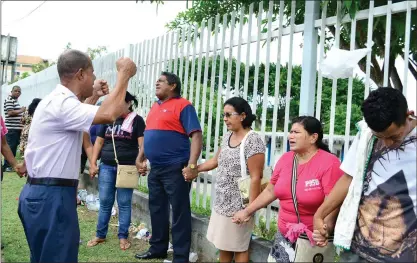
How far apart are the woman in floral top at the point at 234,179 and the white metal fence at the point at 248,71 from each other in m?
0.36

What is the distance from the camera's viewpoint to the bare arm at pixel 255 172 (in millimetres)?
3418

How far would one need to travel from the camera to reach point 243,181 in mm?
3465

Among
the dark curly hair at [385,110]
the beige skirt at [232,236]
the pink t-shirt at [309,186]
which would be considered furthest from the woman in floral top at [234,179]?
the dark curly hair at [385,110]

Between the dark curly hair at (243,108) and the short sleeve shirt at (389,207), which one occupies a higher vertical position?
the dark curly hair at (243,108)

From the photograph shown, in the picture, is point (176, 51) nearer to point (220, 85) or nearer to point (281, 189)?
point (220, 85)

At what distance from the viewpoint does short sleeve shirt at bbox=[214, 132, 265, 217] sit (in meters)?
3.49

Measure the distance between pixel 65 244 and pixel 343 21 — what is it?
246 cm

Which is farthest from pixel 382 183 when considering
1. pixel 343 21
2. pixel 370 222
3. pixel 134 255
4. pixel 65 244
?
pixel 134 255

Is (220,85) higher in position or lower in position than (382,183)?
higher

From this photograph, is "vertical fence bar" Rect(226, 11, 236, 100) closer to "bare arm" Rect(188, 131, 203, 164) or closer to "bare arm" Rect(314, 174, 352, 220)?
"bare arm" Rect(188, 131, 203, 164)

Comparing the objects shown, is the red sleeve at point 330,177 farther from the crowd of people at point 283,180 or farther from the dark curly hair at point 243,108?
the dark curly hair at point 243,108

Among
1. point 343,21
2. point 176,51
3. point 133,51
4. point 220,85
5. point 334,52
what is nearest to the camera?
point 334,52

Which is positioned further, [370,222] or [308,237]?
[308,237]

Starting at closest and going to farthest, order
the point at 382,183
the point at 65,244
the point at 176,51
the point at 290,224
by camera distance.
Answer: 1. the point at 382,183
2. the point at 65,244
3. the point at 290,224
4. the point at 176,51
